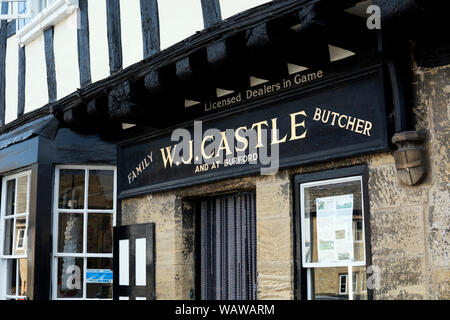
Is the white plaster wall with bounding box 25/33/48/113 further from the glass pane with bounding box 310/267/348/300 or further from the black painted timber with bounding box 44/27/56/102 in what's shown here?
the glass pane with bounding box 310/267/348/300

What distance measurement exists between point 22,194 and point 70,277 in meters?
1.28

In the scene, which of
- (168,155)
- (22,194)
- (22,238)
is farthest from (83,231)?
(168,155)

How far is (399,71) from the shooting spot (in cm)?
451

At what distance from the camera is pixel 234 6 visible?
547 cm

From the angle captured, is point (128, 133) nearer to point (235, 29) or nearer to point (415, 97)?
point (235, 29)

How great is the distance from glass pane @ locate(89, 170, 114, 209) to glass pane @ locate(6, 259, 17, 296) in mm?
1392

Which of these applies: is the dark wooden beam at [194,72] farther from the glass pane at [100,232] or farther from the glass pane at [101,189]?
the glass pane at [100,232]

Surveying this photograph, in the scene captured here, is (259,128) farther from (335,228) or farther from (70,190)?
(70,190)

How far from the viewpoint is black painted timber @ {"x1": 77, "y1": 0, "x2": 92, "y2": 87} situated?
7.36 meters

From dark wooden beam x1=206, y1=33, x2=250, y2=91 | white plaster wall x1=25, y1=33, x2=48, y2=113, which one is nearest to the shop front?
dark wooden beam x1=206, y1=33, x2=250, y2=91

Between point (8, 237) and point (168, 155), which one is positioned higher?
point (168, 155)
